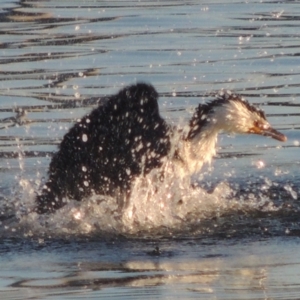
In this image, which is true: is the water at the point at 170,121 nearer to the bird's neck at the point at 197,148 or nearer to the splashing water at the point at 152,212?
→ the splashing water at the point at 152,212

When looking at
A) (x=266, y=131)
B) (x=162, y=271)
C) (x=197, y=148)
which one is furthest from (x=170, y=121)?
(x=162, y=271)

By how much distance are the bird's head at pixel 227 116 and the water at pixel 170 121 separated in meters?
0.52

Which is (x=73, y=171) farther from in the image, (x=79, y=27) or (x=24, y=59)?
(x=79, y=27)

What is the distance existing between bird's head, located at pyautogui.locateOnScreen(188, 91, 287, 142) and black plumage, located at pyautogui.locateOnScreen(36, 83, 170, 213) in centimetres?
59

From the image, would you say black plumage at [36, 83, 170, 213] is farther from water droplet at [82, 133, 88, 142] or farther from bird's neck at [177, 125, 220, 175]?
bird's neck at [177, 125, 220, 175]

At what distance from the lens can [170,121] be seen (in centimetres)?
1227

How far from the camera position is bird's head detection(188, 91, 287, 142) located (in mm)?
10078

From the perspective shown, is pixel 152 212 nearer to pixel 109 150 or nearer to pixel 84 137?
pixel 109 150

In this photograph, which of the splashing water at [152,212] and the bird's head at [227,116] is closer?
the splashing water at [152,212]

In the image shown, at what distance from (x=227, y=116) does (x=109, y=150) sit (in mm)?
1245

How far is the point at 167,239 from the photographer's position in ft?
28.3

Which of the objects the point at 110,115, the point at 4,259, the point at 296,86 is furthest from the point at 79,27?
the point at 4,259

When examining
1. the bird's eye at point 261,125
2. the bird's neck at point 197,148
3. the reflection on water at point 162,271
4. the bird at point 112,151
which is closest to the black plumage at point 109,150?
the bird at point 112,151

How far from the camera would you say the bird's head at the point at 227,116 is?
1008 centimetres
